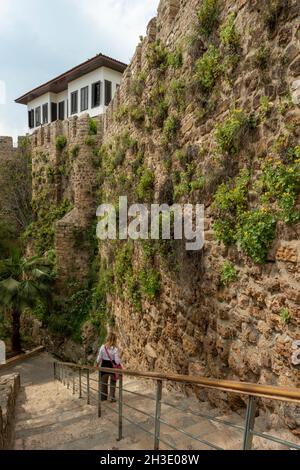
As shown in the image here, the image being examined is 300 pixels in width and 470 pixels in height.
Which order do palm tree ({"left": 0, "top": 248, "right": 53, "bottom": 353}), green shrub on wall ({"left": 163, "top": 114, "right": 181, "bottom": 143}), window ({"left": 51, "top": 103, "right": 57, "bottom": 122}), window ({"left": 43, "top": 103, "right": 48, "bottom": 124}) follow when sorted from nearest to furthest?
green shrub on wall ({"left": 163, "top": 114, "right": 181, "bottom": 143}) → palm tree ({"left": 0, "top": 248, "right": 53, "bottom": 353}) → window ({"left": 51, "top": 103, "right": 57, "bottom": 122}) → window ({"left": 43, "top": 103, "right": 48, "bottom": 124})

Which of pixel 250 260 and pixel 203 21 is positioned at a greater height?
pixel 203 21

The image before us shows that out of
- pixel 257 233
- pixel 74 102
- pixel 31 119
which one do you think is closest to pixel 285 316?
pixel 257 233

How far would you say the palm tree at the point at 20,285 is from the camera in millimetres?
13875

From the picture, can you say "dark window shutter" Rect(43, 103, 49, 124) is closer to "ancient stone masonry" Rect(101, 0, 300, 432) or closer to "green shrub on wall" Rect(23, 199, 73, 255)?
"green shrub on wall" Rect(23, 199, 73, 255)

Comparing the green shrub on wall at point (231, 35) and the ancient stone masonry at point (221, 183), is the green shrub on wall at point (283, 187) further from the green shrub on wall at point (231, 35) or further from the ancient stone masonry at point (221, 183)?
the green shrub on wall at point (231, 35)

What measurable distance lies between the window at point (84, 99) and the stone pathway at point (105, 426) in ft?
61.0

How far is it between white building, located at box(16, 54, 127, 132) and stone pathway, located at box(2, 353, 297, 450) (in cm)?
1665

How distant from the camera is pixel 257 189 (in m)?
4.70

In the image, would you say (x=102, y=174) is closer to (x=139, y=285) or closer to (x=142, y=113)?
(x=142, y=113)

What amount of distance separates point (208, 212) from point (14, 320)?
11696 mm

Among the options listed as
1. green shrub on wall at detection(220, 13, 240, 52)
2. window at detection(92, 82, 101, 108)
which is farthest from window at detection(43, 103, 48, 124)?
green shrub on wall at detection(220, 13, 240, 52)

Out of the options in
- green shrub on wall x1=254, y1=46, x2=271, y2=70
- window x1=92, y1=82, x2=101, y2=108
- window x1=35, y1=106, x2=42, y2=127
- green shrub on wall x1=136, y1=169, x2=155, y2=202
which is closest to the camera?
green shrub on wall x1=254, y1=46, x2=271, y2=70

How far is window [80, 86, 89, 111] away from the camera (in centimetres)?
2252
